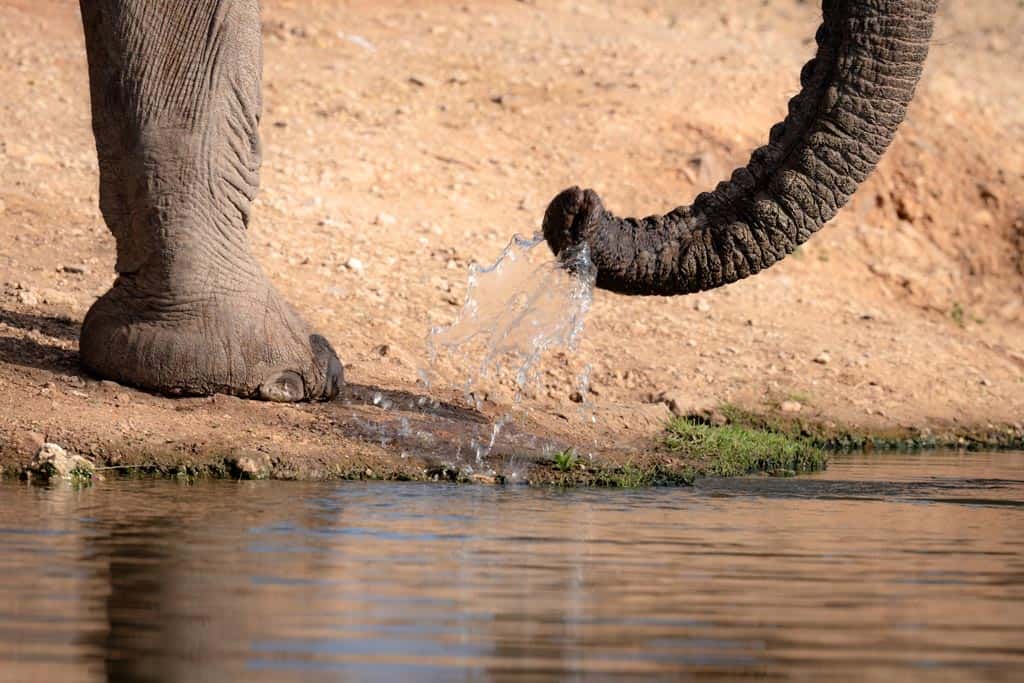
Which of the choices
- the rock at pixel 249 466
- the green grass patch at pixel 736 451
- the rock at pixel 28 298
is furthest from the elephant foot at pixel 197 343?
the green grass patch at pixel 736 451

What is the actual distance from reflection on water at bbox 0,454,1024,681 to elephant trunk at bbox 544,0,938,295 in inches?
39.9

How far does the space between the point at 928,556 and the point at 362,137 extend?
31.2 feet

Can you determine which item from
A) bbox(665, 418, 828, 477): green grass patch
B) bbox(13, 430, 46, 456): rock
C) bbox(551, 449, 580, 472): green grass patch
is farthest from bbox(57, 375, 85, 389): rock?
bbox(665, 418, 828, 477): green grass patch

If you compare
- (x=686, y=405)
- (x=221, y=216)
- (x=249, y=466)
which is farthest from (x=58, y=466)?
(x=686, y=405)

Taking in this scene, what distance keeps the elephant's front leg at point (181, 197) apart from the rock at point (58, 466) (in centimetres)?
105

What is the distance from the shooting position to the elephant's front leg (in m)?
8.12

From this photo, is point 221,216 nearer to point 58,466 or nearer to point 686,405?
point 58,466

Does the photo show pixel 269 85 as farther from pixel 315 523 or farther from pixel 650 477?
pixel 315 523

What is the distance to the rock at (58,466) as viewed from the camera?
282 inches

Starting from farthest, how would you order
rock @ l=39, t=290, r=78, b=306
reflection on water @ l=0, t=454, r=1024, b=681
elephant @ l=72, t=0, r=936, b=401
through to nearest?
rock @ l=39, t=290, r=78, b=306 → elephant @ l=72, t=0, r=936, b=401 → reflection on water @ l=0, t=454, r=1024, b=681

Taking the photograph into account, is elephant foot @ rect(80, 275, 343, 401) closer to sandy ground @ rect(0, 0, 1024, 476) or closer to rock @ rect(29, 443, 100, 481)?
sandy ground @ rect(0, 0, 1024, 476)

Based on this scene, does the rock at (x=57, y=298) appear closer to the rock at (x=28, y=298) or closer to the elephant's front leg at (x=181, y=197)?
the rock at (x=28, y=298)

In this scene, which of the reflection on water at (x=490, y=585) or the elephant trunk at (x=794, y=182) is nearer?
the reflection on water at (x=490, y=585)

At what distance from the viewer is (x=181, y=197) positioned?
823cm
